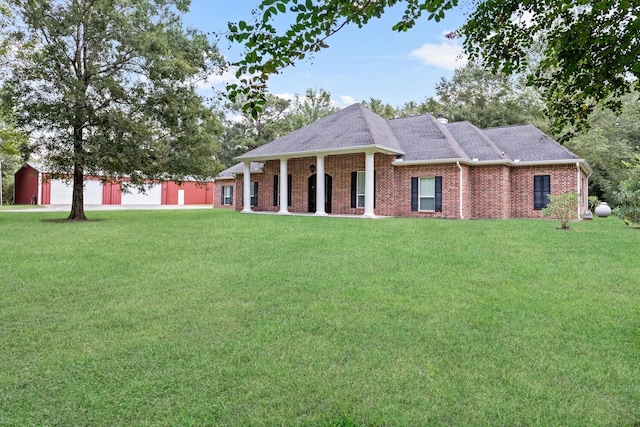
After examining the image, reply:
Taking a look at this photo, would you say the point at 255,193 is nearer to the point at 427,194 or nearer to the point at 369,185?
the point at 369,185

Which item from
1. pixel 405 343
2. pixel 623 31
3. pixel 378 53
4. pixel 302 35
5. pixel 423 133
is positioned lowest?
pixel 405 343

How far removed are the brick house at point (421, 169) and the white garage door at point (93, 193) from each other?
18960mm

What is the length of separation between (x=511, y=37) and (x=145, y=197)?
37.8 meters

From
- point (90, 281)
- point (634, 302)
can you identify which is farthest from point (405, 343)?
point (90, 281)

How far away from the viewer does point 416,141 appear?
18.8 metres

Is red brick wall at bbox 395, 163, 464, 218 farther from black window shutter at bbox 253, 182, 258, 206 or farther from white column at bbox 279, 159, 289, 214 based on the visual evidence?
black window shutter at bbox 253, 182, 258, 206

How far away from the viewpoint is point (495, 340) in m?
3.82

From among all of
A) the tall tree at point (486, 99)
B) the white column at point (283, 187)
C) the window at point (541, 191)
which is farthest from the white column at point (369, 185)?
the tall tree at point (486, 99)

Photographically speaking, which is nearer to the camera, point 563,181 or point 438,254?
point 438,254

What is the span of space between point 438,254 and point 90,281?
6306mm

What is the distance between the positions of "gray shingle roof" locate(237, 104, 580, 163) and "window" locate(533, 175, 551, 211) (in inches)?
33.4

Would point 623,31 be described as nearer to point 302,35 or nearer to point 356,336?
point 302,35

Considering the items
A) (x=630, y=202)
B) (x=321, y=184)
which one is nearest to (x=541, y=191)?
(x=630, y=202)

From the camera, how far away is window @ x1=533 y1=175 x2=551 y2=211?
17.4 metres
